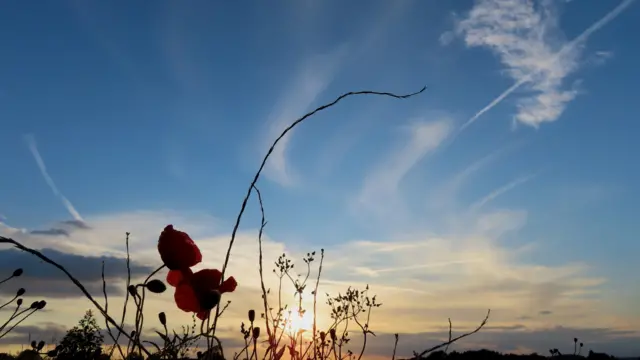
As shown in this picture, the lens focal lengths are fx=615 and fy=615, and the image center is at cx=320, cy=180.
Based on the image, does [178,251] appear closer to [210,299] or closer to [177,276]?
[177,276]

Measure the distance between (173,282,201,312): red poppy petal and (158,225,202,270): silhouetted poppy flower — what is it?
0.25 feet

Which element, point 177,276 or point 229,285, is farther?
point 177,276

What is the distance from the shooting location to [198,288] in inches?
80.0

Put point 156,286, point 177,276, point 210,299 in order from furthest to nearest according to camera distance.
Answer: point 177,276 → point 156,286 → point 210,299

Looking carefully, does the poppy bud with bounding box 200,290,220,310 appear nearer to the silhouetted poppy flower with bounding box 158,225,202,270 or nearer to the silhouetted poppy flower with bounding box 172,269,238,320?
the silhouetted poppy flower with bounding box 172,269,238,320

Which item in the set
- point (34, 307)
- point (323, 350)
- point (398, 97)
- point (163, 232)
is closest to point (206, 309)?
point (163, 232)

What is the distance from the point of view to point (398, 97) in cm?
235

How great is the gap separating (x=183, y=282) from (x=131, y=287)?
205mm

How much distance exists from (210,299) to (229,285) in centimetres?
20

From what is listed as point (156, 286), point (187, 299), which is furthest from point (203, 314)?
point (156, 286)

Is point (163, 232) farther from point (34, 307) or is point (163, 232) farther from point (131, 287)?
point (34, 307)

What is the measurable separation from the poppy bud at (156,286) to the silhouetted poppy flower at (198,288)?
7 cm

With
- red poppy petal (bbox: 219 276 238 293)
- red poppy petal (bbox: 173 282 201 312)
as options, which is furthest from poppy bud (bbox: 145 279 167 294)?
red poppy petal (bbox: 219 276 238 293)

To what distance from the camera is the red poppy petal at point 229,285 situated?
80.8 inches
